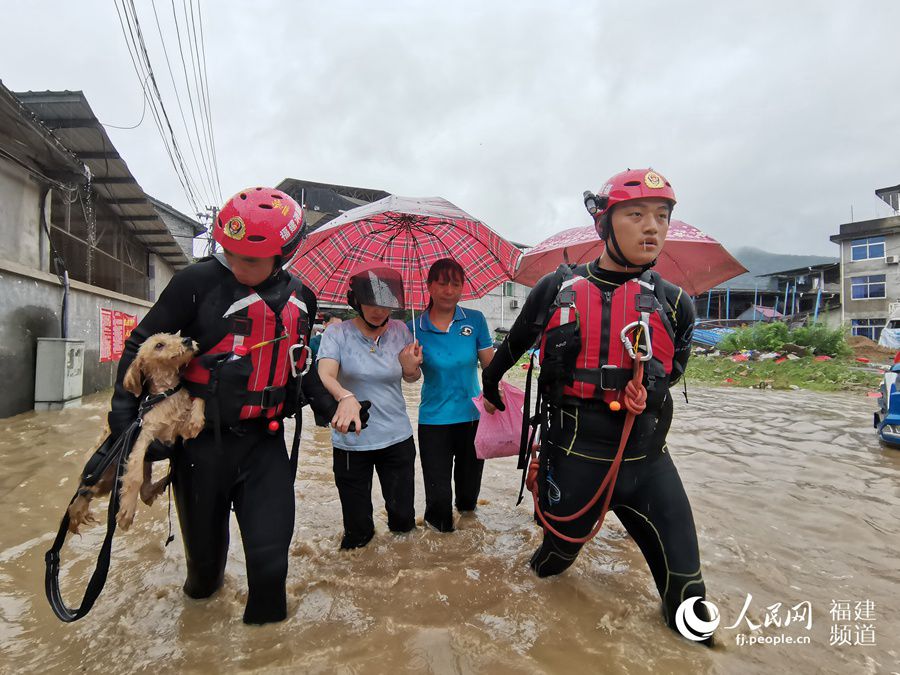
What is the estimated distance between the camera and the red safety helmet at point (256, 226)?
2324 millimetres

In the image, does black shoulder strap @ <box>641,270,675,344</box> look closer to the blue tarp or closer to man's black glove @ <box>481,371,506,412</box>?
man's black glove @ <box>481,371,506,412</box>

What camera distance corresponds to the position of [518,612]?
8.76 ft


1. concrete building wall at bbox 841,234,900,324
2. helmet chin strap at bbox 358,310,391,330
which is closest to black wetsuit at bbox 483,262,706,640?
helmet chin strap at bbox 358,310,391,330

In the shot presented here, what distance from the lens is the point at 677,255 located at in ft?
10.7

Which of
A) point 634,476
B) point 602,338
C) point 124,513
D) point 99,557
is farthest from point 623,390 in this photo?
point 99,557

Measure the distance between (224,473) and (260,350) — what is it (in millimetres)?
599

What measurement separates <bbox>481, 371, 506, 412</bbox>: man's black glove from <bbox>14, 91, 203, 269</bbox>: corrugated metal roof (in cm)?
864

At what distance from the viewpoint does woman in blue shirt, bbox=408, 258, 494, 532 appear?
3521mm

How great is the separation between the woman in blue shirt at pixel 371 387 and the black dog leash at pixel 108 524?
45.1 inches

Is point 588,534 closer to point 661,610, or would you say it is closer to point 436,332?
point 661,610

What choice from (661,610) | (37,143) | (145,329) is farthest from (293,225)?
(37,143)

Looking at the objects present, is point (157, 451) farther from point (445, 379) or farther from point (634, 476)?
point (634, 476)

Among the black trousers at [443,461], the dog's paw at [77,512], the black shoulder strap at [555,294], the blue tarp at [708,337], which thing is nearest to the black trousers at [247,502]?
the dog's paw at [77,512]

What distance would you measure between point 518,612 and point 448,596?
1.41ft
